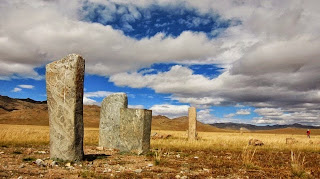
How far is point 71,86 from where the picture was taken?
28.8 ft

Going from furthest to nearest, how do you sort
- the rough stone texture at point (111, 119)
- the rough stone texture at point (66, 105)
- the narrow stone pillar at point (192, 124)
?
the narrow stone pillar at point (192, 124) → the rough stone texture at point (111, 119) → the rough stone texture at point (66, 105)

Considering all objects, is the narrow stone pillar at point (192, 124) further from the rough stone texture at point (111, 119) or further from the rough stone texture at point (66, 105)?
the rough stone texture at point (66, 105)

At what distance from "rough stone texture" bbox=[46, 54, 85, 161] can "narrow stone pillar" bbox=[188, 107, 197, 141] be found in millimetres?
14189

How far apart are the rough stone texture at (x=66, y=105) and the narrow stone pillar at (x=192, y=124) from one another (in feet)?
46.6

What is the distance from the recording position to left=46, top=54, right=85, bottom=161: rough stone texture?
8.80 metres

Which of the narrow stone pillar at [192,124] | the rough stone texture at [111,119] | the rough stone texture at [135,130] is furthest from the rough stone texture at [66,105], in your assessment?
the narrow stone pillar at [192,124]

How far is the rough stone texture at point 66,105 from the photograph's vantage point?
880 centimetres

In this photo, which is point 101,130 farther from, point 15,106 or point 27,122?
point 15,106

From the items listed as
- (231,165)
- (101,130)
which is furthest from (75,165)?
(101,130)

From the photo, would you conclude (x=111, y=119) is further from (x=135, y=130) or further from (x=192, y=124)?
(x=192, y=124)

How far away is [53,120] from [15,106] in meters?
191

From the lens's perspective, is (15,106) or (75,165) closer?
(75,165)

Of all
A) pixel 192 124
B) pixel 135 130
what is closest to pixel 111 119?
pixel 135 130

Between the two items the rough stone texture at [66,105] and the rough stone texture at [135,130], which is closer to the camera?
the rough stone texture at [66,105]
